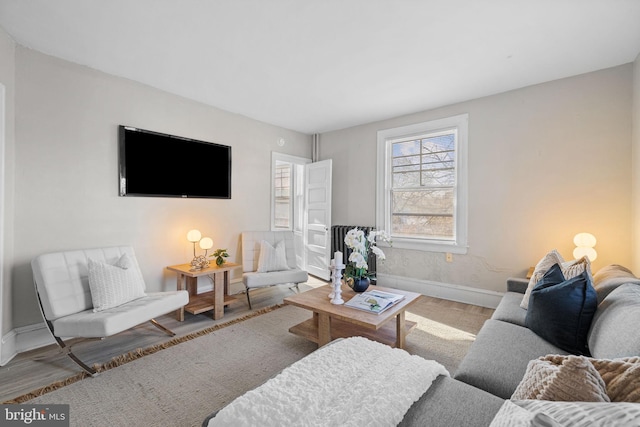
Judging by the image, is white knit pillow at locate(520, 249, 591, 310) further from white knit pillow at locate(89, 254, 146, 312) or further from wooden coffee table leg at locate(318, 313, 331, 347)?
white knit pillow at locate(89, 254, 146, 312)

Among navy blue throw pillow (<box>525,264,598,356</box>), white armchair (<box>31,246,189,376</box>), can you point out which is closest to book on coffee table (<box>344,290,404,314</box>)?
navy blue throw pillow (<box>525,264,598,356</box>)

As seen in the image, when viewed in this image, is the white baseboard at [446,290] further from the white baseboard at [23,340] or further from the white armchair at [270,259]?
the white baseboard at [23,340]

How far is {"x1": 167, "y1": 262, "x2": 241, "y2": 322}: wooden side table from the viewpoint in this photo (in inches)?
121

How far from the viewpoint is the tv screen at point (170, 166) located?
3.05 m

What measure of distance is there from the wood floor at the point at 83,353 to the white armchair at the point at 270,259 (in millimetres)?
404

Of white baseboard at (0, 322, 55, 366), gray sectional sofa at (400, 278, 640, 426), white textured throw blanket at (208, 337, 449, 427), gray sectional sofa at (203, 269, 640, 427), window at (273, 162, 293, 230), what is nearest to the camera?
gray sectional sofa at (203, 269, 640, 427)

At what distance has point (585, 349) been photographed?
1536mm

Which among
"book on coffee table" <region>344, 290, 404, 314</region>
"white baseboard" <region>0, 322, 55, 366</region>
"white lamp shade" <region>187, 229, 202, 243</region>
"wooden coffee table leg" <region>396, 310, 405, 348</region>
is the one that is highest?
"white lamp shade" <region>187, 229, 202, 243</region>

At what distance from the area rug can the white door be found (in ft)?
5.73

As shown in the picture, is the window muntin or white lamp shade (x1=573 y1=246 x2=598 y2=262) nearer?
white lamp shade (x1=573 y1=246 x2=598 y2=262)

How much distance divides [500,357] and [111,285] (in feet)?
9.51

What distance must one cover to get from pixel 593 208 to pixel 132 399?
14.2ft

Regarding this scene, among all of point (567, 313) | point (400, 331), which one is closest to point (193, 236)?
point (400, 331)

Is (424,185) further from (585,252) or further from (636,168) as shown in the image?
(636,168)
